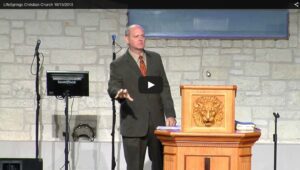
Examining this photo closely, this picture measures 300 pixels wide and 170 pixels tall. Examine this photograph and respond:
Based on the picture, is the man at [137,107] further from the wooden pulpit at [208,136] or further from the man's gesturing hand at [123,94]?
the wooden pulpit at [208,136]

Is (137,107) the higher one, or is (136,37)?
(136,37)

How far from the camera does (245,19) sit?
26.8 feet

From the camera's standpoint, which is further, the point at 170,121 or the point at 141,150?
the point at 170,121

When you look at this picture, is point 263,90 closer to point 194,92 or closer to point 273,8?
point 273,8

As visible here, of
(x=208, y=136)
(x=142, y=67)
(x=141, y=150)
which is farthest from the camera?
(x=142, y=67)

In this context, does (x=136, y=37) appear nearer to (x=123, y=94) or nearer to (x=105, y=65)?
(x=123, y=94)

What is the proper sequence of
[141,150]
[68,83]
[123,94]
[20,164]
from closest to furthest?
Result: [123,94] → [141,150] → [20,164] → [68,83]

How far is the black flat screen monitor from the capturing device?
7.38 meters

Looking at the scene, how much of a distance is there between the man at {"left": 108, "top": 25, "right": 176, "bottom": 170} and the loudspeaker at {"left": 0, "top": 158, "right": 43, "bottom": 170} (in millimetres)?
1255

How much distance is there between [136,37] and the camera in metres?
5.48

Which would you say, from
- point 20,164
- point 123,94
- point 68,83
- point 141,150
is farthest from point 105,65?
point 123,94

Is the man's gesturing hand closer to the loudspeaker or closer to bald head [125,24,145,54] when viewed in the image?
bald head [125,24,145,54]

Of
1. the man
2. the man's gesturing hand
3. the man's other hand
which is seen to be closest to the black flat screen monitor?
the man
